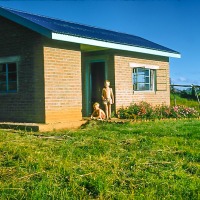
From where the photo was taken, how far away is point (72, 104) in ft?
41.0

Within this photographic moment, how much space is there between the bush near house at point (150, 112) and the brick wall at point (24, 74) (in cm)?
401

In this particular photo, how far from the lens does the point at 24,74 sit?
1205cm

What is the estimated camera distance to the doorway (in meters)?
15.3

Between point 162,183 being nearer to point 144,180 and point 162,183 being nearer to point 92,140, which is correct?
point 144,180

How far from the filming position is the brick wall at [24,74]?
11.7m

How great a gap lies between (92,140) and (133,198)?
12.2 ft

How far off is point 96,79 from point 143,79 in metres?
2.41

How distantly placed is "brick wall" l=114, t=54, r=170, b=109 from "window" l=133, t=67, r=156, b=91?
26 centimetres

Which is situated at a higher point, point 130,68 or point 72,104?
point 130,68

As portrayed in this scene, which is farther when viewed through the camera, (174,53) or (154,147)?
(174,53)

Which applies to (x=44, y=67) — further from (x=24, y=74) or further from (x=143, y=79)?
(x=143, y=79)

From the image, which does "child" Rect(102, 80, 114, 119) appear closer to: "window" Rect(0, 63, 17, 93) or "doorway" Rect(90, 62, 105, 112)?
"doorway" Rect(90, 62, 105, 112)

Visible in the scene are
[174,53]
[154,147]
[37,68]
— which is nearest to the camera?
[154,147]

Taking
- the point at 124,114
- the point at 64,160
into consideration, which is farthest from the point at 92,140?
the point at 124,114
